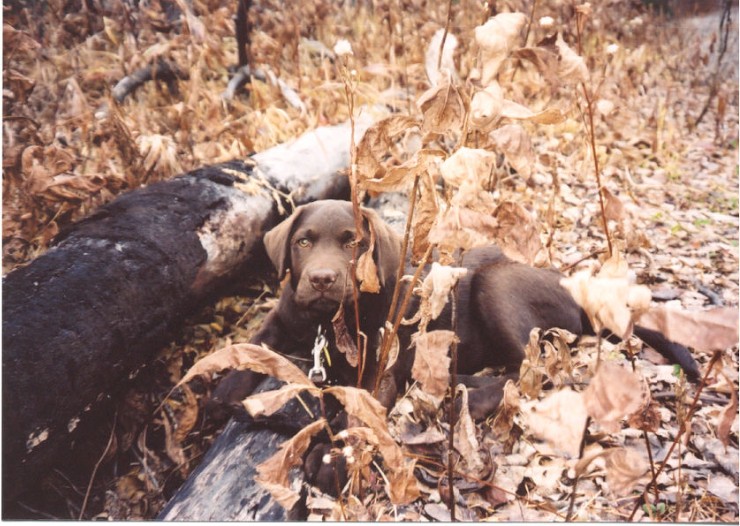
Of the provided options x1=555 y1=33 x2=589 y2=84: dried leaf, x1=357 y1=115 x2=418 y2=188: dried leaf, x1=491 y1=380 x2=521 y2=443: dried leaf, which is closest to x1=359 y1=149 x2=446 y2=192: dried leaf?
x1=357 y1=115 x2=418 y2=188: dried leaf

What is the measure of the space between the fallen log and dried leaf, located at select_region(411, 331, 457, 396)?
2.19ft

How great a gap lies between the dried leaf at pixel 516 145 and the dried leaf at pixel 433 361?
471 millimetres

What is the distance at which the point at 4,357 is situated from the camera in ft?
6.04

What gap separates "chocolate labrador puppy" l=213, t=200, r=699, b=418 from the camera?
2.40 metres

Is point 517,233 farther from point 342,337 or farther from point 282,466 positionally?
point 282,466

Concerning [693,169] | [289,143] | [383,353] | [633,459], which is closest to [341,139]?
[289,143]

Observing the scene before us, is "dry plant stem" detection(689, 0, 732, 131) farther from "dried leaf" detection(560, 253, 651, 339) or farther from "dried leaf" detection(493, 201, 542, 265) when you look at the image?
"dried leaf" detection(560, 253, 651, 339)

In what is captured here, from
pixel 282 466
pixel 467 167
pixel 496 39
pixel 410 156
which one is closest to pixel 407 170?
pixel 467 167

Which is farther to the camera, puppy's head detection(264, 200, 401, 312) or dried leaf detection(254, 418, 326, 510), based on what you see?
puppy's head detection(264, 200, 401, 312)

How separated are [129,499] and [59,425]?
23.8 inches

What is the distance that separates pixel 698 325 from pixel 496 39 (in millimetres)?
738

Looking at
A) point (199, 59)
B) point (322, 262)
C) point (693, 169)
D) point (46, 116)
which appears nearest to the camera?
point (322, 262)

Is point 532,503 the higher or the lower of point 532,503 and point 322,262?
the lower

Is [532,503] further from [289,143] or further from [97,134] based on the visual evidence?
[97,134]
